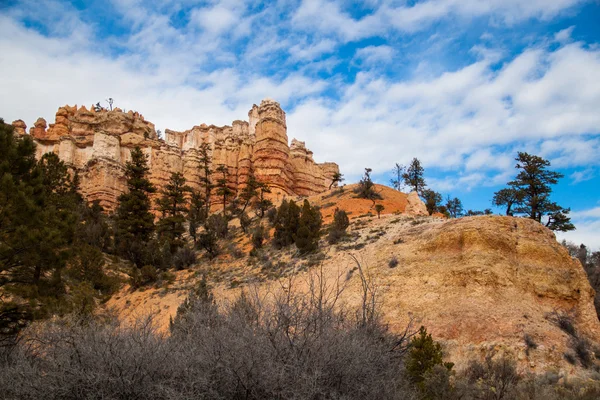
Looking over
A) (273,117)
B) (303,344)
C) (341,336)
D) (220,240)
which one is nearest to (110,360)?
(303,344)

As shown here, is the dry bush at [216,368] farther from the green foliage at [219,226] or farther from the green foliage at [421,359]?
the green foliage at [219,226]

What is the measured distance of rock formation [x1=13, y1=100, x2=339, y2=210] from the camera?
156 feet

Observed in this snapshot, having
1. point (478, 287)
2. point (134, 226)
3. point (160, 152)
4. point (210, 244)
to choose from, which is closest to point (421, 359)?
point (478, 287)

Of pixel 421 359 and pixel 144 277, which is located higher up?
pixel 144 277

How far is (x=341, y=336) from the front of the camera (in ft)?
20.6

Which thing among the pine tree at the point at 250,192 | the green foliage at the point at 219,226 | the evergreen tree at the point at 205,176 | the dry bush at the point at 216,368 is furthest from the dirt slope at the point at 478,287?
the evergreen tree at the point at 205,176

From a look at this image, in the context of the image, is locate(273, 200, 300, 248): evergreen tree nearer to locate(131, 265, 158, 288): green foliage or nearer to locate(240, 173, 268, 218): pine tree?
locate(131, 265, 158, 288): green foliage

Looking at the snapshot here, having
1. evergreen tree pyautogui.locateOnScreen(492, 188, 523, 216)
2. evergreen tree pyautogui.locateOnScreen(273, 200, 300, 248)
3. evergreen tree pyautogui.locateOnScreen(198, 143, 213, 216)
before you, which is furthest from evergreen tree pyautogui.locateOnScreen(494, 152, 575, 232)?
evergreen tree pyautogui.locateOnScreen(198, 143, 213, 216)

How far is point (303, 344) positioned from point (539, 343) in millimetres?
10623

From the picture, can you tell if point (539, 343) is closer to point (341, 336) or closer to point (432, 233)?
point (432, 233)

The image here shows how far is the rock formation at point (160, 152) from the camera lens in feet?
156

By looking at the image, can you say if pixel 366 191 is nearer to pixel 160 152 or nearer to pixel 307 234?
pixel 307 234

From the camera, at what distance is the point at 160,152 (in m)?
52.9

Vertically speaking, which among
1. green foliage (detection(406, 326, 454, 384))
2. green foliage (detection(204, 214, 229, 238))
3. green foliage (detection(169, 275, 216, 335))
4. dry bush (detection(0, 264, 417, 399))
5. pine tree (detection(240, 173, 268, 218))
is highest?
pine tree (detection(240, 173, 268, 218))
